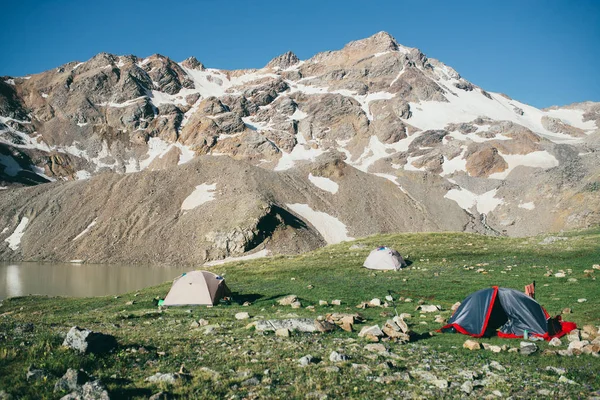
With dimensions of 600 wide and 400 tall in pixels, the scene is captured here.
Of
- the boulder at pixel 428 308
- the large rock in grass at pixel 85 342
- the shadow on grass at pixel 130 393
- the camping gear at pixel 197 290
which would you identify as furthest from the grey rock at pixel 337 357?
the camping gear at pixel 197 290

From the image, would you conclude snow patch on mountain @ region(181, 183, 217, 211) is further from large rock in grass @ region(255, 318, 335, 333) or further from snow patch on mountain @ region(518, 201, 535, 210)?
snow patch on mountain @ region(518, 201, 535, 210)

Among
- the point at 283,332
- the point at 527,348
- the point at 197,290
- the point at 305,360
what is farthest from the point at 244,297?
the point at 527,348

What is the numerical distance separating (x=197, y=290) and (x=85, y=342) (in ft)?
53.5

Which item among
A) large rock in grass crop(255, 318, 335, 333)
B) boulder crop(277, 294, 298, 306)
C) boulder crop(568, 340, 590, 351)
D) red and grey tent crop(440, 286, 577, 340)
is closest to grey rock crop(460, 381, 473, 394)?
boulder crop(568, 340, 590, 351)

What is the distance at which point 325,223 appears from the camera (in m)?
100

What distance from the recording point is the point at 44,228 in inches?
3720

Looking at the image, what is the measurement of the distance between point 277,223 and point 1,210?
73435mm

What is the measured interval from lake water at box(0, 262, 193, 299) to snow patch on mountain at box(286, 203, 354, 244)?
3461 cm

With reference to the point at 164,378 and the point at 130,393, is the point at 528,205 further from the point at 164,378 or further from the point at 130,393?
the point at 130,393

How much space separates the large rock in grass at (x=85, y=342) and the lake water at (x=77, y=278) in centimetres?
4201

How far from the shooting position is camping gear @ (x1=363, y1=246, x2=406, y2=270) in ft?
123

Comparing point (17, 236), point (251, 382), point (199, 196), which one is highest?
point (199, 196)

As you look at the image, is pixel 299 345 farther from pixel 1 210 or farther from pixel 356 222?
pixel 1 210

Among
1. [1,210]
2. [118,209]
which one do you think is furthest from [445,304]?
[1,210]
